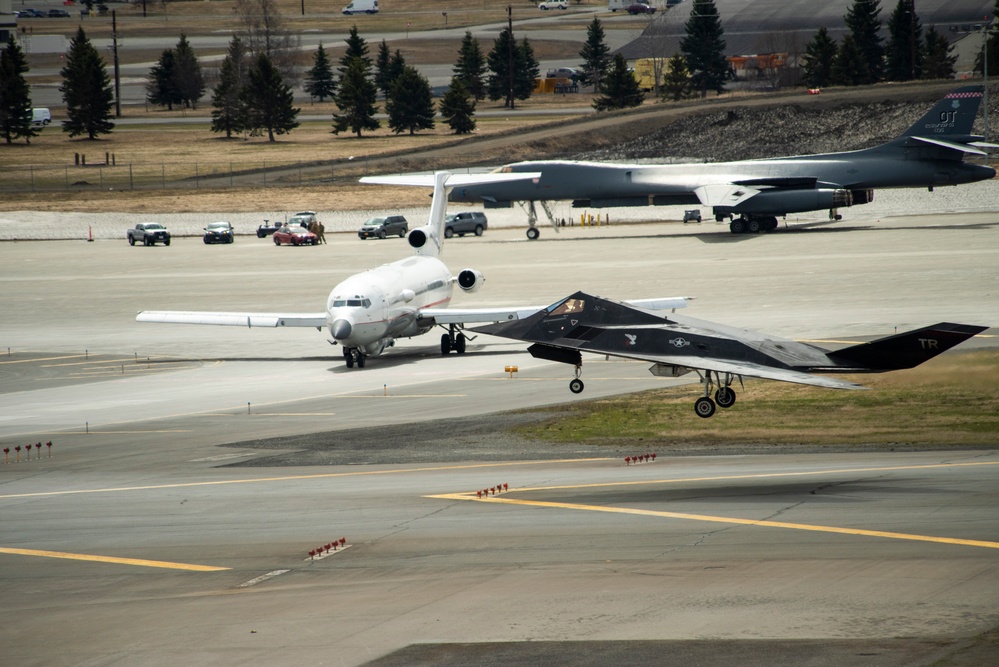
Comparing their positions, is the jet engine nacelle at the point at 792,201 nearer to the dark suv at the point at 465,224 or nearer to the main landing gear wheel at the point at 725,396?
the dark suv at the point at 465,224

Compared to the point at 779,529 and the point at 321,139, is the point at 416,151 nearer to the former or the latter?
the point at 321,139

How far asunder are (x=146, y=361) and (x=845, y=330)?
A: 29.6 meters

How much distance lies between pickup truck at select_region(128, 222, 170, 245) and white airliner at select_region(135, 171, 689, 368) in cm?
4185

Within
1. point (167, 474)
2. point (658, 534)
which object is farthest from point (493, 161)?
point (658, 534)

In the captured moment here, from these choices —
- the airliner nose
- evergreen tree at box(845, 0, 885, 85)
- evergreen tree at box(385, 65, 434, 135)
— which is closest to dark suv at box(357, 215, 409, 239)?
the airliner nose

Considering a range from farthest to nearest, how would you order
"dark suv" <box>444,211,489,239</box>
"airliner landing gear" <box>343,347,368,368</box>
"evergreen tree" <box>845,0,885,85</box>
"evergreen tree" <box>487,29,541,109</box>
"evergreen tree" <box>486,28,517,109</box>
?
1. "evergreen tree" <box>487,29,541,109</box>
2. "evergreen tree" <box>486,28,517,109</box>
3. "evergreen tree" <box>845,0,885,85</box>
4. "dark suv" <box>444,211,489,239</box>
5. "airliner landing gear" <box>343,347,368,368</box>

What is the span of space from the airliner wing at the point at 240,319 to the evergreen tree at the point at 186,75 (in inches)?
5133

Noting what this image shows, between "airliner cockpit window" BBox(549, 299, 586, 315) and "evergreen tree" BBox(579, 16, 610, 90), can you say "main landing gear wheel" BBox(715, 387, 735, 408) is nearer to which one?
"airliner cockpit window" BBox(549, 299, 586, 315)

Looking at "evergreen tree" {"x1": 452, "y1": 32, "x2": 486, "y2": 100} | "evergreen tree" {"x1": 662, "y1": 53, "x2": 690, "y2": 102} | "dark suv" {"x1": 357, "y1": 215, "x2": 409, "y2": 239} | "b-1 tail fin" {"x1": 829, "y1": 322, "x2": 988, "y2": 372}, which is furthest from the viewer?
"evergreen tree" {"x1": 452, "y1": 32, "x2": 486, "y2": 100}

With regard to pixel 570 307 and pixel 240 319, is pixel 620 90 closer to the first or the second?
pixel 240 319

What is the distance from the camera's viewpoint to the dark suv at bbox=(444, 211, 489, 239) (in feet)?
305

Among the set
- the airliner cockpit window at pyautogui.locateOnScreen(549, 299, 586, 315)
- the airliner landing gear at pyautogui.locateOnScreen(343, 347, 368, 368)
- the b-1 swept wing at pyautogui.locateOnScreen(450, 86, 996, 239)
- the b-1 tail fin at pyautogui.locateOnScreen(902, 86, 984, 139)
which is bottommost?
the airliner landing gear at pyautogui.locateOnScreen(343, 347, 368, 368)

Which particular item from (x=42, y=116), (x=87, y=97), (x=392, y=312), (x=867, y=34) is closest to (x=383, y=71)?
(x=87, y=97)

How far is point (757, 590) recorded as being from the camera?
2047cm
